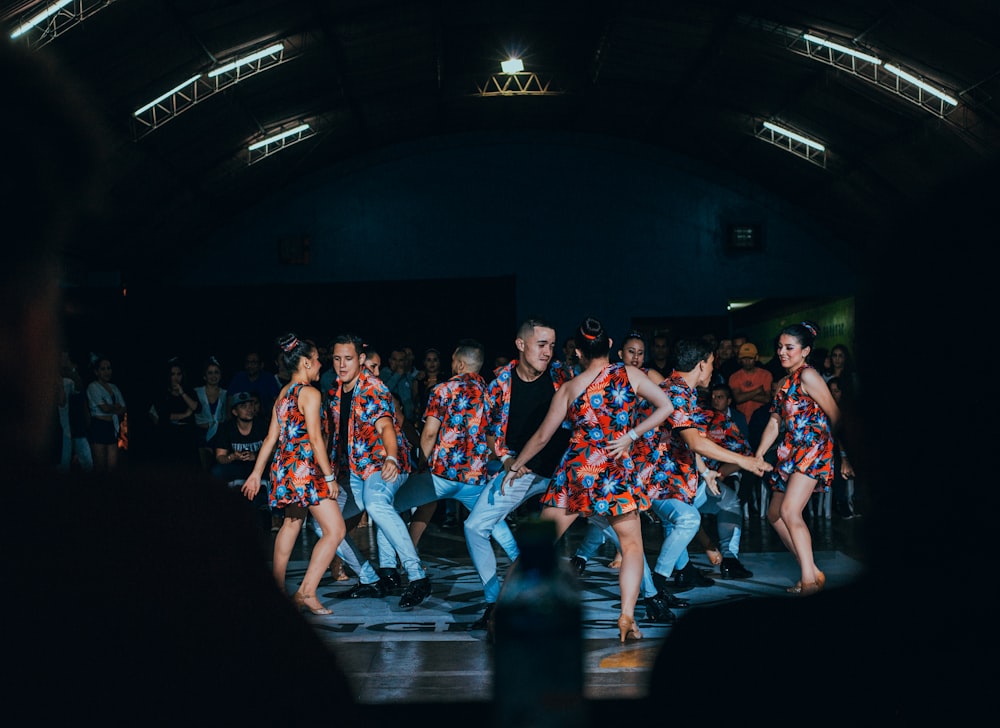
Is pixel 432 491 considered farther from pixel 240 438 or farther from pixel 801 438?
pixel 240 438

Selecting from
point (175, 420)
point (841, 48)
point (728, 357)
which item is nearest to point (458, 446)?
point (175, 420)

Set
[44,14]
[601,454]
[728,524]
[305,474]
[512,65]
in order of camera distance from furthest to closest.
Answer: [512,65] < [44,14] < [728,524] < [305,474] < [601,454]

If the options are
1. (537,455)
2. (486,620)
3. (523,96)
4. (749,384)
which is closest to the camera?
(486,620)

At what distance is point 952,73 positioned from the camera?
1347cm

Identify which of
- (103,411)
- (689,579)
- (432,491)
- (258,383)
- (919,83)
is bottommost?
(689,579)

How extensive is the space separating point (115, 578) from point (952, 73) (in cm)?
1489

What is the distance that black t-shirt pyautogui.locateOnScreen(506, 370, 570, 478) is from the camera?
6.41 m

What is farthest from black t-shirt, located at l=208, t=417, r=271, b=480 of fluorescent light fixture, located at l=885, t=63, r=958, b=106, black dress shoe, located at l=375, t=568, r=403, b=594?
fluorescent light fixture, located at l=885, t=63, r=958, b=106

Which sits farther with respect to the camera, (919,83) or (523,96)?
(523,96)

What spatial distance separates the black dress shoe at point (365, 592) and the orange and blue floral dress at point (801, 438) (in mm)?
3050

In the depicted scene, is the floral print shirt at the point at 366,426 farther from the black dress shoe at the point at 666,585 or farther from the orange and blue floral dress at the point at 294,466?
the black dress shoe at the point at 666,585

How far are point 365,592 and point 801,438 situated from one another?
3.41 metres

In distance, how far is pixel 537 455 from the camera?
251 inches

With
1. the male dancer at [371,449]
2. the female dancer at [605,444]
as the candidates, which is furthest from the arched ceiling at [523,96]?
the female dancer at [605,444]
